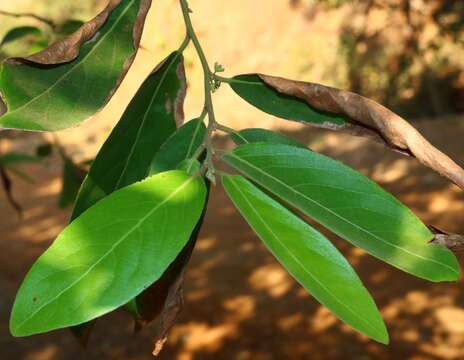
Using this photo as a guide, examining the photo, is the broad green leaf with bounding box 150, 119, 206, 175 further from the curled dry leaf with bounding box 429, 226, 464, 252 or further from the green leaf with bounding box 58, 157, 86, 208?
the green leaf with bounding box 58, 157, 86, 208

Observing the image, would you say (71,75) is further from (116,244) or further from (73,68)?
(116,244)

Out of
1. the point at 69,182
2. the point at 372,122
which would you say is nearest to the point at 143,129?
the point at 372,122

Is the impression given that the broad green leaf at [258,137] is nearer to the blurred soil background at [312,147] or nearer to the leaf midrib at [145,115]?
the leaf midrib at [145,115]

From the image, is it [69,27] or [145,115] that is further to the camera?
[69,27]

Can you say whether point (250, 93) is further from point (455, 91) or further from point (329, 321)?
point (455, 91)

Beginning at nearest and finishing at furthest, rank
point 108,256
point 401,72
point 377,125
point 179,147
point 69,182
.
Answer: point 108,256
point 377,125
point 179,147
point 69,182
point 401,72

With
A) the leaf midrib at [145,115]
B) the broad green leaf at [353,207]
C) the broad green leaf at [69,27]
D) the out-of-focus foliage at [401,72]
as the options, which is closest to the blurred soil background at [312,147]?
the out-of-focus foliage at [401,72]

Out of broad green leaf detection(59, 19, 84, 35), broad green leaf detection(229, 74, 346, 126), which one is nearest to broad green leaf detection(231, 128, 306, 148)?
broad green leaf detection(229, 74, 346, 126)
